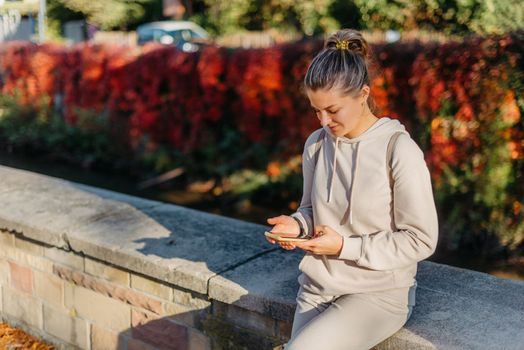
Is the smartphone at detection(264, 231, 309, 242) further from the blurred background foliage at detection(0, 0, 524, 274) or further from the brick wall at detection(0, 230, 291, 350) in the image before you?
the blurred background foliage at detection(0, 0, 524, 274)

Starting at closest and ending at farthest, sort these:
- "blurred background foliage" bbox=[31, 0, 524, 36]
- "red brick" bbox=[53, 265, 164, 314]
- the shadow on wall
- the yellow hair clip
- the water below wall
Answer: the yellow hair clip
the shadow on wall
"red brick" bbox=[53, 265, 164, 314]
the water below wall
"blurred background foliage" bbox=[31, 0, 524, 36]

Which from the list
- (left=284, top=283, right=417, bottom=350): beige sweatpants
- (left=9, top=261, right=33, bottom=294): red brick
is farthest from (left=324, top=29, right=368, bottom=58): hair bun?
(left=9, top=261, right=33, bottom=294): red brick

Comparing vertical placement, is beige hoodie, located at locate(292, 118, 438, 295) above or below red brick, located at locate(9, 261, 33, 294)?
above

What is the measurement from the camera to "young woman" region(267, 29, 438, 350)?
197cm

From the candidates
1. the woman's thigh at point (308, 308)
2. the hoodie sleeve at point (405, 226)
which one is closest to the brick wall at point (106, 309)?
the woman's thigh at point (308, 308)

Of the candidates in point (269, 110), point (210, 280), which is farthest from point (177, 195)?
point (210, 280)

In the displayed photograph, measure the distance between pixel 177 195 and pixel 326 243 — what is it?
618 cm

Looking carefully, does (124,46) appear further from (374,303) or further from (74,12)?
(74,12)

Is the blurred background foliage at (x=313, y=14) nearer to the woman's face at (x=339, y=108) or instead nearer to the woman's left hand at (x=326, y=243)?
the woman's face at (x=339, y=108)

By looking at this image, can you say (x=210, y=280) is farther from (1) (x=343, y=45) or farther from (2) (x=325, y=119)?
(1) (x=343, y=45)

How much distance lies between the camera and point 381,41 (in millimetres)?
6492

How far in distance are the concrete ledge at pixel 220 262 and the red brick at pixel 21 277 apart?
0.70 feet

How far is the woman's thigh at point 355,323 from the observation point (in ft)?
6.39

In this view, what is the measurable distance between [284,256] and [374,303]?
2.71 ft
